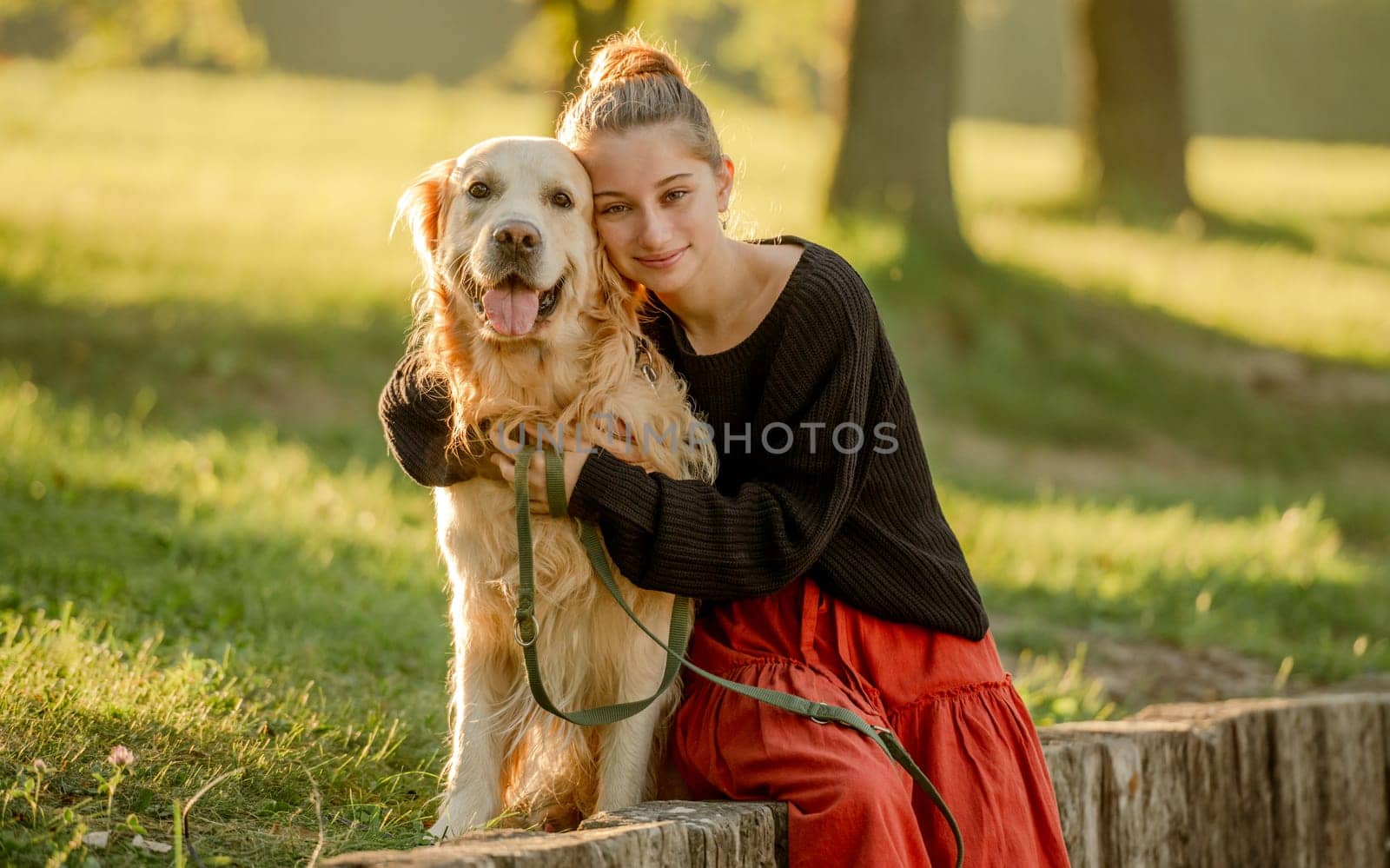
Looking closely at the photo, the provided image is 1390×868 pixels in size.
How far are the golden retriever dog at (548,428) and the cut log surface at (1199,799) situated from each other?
0.31 metres

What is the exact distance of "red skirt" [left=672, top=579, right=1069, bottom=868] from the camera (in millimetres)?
2590

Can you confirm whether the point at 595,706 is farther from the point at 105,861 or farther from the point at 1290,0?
the point at 1290,0

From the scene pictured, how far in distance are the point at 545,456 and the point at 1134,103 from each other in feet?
43.1

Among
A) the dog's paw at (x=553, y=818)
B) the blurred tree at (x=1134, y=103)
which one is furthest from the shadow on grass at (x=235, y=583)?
the blurred tree at (x=1134, y=103)

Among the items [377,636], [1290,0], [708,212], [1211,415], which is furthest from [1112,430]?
[1290,0]

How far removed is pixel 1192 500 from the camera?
805cm

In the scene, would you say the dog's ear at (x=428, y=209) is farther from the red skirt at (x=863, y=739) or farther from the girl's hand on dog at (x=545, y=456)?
the red skirt at (x=863, y=739)

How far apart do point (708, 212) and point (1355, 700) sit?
2.58 m

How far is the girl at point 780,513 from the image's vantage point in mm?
2699

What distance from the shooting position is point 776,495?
110 inches

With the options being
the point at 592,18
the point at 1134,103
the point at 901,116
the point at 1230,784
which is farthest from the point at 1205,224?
the point at 1230,784

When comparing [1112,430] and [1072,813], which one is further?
[1112,430]

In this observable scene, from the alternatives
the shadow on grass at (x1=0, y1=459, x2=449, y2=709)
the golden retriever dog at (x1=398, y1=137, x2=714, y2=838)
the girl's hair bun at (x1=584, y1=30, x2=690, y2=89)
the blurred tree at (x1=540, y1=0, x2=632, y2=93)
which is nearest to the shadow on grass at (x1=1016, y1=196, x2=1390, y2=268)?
the blurred tree at (x1=540, y1=0, x2=632, y2=93)

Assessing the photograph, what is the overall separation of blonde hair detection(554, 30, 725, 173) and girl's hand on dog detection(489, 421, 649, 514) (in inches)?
25.2
